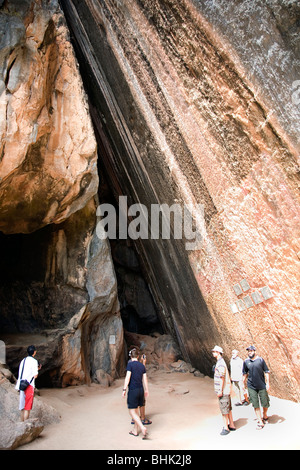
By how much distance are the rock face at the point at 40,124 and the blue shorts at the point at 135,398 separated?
391 cm

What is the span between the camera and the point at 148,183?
7820 millimetres

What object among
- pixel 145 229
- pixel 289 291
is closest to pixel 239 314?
pixel 289 291

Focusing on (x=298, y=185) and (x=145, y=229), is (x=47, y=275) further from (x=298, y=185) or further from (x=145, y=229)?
(x=298, y=185)

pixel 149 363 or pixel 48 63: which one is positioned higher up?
pixel 48 63

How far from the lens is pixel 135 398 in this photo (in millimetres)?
4125

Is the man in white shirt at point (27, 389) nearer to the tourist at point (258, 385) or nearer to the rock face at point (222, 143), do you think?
the tourist at point (258, 385)

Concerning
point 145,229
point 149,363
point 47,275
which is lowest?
point 149,363

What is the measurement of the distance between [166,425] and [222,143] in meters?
3.77

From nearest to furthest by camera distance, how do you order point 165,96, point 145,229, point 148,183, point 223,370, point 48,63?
point 223,370 → point 165,96 → point 48,63 → point 148,183 → point 145,229

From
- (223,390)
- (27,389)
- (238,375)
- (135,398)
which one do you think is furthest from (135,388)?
(238,375)

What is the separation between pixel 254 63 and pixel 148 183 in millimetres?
3866

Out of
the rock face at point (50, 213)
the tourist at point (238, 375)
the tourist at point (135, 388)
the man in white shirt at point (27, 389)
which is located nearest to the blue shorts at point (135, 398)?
the tourist at point (135, 388)

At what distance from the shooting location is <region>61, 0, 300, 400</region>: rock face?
13.9 feet

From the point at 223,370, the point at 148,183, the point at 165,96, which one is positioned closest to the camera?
the point at 223,370
